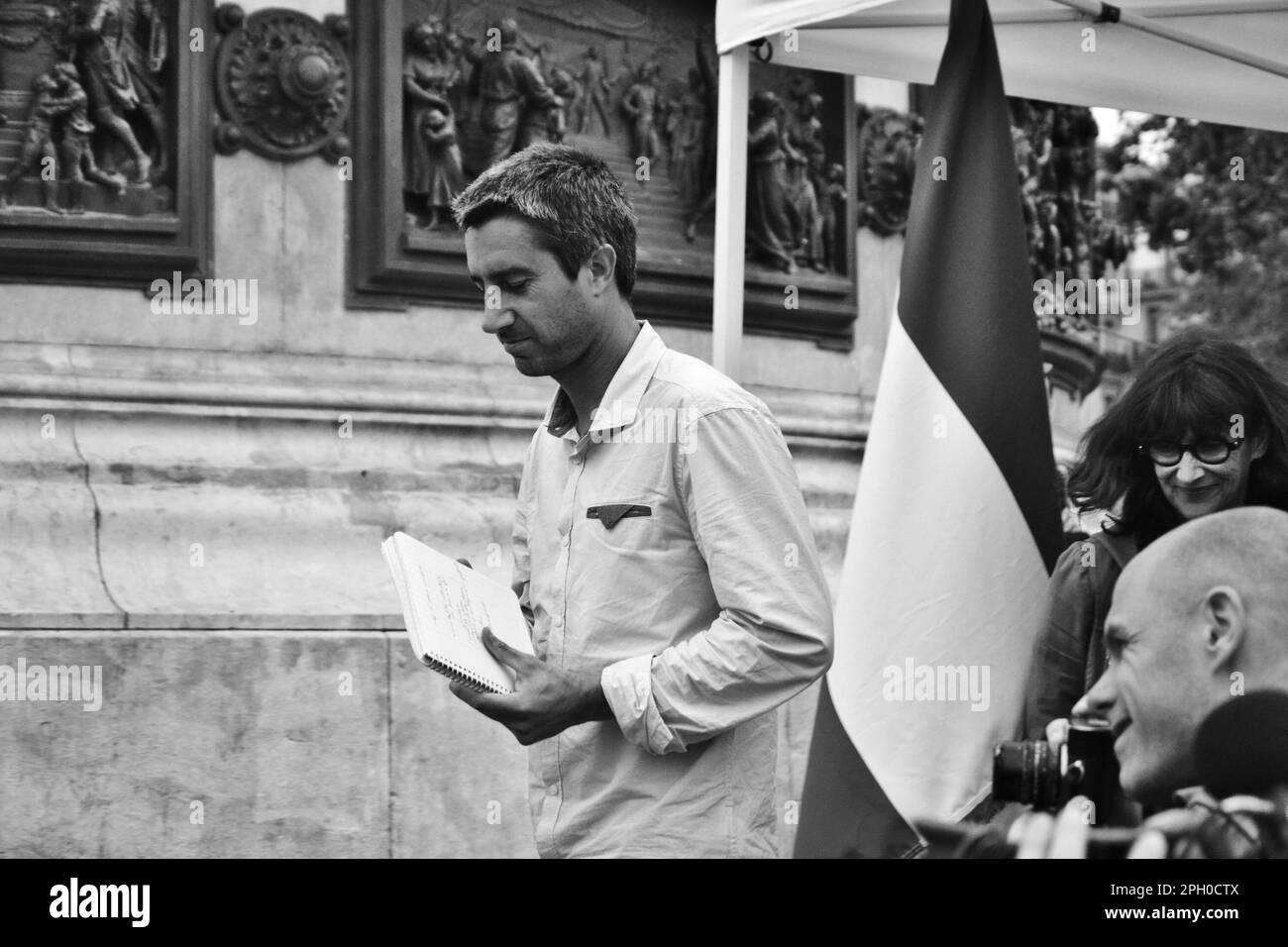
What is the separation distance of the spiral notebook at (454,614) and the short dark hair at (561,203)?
0.58 m

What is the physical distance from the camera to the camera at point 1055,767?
2.60 m

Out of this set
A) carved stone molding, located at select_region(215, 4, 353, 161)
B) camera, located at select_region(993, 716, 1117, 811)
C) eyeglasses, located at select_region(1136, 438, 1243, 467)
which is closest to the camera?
camera, located at select_region(993, 716, 1117, 811)

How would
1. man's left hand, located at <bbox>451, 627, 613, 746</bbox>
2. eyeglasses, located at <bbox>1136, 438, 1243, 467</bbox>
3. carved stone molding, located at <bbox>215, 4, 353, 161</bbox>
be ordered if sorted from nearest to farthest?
man's left hand, located at <bbox>451, 627, 613, 746</bbox> → eyeglasses, located at <bbox>1136, 438, 1243, 467</bbox> → carved stone molding, located at <bbox>215, 4, 353, 161</bbox>

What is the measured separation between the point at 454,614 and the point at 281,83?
3.93m

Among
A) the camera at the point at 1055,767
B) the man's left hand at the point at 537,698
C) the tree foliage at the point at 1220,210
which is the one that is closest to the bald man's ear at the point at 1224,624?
the camera at the point at 1055,767

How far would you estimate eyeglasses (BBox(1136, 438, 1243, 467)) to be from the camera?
3822 mm

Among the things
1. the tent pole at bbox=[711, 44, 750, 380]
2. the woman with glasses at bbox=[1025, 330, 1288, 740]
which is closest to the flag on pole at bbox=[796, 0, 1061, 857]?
the woman with glasses at bbox=[1025, 330, 1288, 740]

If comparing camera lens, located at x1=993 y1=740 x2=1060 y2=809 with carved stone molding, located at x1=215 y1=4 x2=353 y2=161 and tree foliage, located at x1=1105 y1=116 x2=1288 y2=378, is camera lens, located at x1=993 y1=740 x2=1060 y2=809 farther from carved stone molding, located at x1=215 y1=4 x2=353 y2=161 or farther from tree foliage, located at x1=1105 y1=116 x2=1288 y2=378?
tree foliage, located at x1=1105 y1=116 x2=1288 y2=378

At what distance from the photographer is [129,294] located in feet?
21.8

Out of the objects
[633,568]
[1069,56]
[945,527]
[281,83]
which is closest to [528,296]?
[633,568]

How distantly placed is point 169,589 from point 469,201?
296 centimetres

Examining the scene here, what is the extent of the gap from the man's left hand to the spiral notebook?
2 cm
